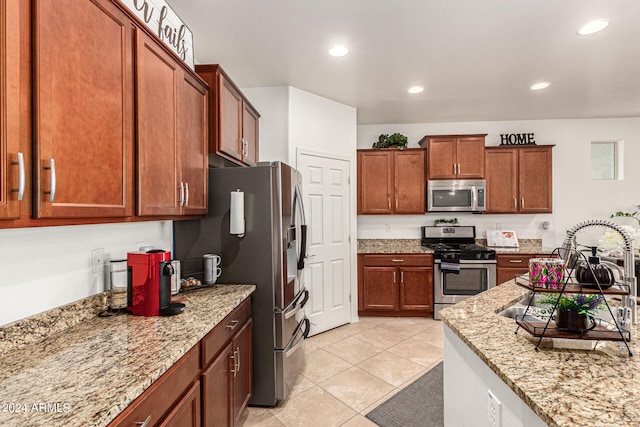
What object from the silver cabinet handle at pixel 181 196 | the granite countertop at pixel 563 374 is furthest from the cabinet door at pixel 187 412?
the granite countertop at pixel 563 374

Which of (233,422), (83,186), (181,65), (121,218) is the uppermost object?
(181,65)

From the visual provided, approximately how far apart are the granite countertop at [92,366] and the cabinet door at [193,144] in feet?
2.34

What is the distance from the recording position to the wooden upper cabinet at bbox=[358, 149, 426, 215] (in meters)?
4.53

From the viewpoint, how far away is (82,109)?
1.19 meters

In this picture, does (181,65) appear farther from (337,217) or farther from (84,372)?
(337,217)

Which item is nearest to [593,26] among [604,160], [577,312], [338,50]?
[338,50]

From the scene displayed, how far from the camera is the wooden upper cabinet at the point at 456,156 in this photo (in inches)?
172

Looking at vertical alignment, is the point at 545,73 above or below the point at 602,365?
above

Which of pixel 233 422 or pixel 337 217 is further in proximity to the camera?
pixel 337 217

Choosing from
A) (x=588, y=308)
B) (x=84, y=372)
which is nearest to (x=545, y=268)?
(x=588, y=308)

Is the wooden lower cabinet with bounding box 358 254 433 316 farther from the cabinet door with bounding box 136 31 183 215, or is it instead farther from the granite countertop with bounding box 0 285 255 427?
the cabinet door with bounding box 136 31 183 215

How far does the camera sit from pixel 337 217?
3.93 m

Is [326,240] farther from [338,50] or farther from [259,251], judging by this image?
[338,50]

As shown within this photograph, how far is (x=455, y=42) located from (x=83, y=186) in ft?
8.67
